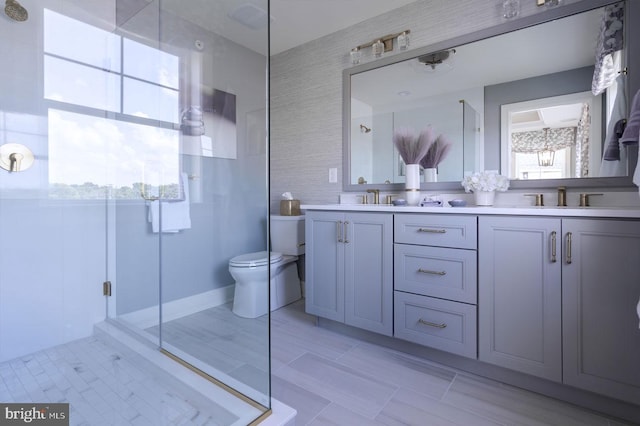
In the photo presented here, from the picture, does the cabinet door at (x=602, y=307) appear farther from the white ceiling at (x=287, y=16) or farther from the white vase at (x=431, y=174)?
the white ceiling at (x=287, y=16)

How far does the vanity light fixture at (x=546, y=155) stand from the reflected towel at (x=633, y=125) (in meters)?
0.31

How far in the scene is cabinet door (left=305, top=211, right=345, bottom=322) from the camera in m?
2.05

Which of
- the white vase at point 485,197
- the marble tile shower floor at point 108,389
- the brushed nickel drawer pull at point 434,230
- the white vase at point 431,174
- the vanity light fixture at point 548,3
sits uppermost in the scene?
the vanity light fixture at point 548,3

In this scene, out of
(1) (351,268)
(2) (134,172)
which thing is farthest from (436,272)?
(2) (134,172)

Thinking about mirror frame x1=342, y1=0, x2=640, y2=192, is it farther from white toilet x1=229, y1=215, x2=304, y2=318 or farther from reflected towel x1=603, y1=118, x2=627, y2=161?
white toilet x1=229, y1=215, x2=304, y2=318

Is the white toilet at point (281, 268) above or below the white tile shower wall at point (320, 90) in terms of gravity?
below

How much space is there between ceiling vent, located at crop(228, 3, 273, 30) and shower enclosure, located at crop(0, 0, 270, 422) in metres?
0.01

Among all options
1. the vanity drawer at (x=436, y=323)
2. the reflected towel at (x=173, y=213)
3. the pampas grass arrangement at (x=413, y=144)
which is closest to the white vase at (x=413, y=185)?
the pampas grass arrangement at (x=413, y=144)

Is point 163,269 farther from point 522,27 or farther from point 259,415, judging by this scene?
point 522,27

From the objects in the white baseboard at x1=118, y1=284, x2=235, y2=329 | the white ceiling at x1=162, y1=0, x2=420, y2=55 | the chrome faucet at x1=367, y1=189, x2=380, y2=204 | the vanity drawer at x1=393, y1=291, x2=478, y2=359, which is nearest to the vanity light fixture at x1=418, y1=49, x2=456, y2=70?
the white ceiling at x1=162, y1=0, x2=420, y2=55

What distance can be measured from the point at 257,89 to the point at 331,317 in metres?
1.51

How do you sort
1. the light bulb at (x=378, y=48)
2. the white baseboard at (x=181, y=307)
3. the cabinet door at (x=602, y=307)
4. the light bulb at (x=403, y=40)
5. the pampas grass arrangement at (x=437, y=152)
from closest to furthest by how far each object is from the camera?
1. the cabinet door at (x=602, y=307)
2. the white baseboard at (x=181, y=307)
3. the pampas grass arrangement at (x=437, y=152)
4. the light bulb at (x=403, y=40)
5. the light bulb at (x=378, y=48)

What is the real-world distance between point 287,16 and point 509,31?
158 centimetres

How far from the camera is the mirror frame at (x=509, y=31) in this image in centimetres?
156
